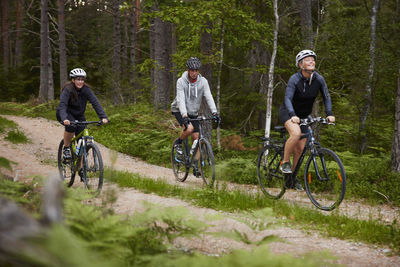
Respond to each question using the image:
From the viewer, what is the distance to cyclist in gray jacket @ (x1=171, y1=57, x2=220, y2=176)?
7574 mm

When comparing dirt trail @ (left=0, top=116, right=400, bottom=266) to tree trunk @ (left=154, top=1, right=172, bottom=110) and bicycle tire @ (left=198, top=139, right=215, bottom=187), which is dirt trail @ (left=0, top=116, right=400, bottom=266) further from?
tree trunk @ (left=154, top=1, right=172, bottom=110)

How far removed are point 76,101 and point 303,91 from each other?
4352 mm

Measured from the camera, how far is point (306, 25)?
1297 centimetres

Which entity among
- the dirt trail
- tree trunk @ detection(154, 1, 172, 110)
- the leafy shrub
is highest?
tree trunk @ detection(154, 1, 172, 110)

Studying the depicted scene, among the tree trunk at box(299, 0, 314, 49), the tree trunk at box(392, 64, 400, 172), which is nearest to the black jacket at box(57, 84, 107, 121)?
the tree trunk at box(392, 64, 400, 172)

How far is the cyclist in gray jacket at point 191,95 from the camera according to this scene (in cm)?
757

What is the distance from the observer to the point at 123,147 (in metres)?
12.6

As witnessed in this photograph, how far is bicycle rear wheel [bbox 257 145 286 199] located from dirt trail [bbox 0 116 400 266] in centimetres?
52

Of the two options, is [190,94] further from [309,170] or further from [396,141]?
[396,141]

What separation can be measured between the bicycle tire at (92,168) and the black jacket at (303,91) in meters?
3.44

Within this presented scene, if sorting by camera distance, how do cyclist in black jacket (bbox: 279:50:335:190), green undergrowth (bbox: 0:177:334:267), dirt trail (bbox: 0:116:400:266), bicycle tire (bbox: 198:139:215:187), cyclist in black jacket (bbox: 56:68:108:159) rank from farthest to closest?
1. bicycle tire (bbox: 198:139:215:187)
2. cyclist in black jacket (bbox: 56:68:108:159)
3. cyclist in black jacket (bbox: 279:50:335:190)
4. dirt trail (bbox: 0:116:400:266)
5. green undergrowth (bbox: 0:177:334:267)

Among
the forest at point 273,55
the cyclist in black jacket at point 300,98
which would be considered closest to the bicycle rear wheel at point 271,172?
the cyclist in black jacket at point 300,98

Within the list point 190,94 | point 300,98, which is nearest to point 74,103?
point 190,94

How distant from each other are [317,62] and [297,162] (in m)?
6.72
